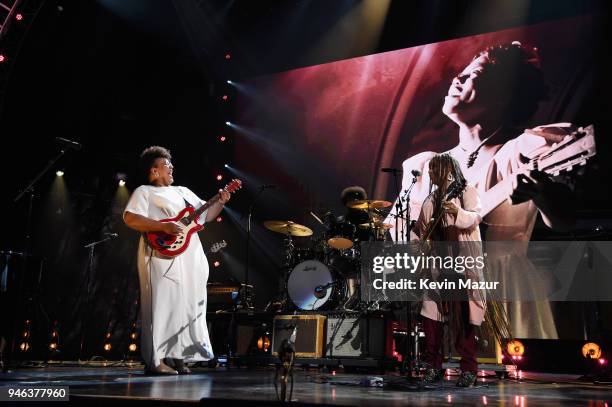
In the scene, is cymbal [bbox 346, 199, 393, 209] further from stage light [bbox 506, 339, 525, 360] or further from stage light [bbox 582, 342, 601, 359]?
stage light [bbox 582, 342, 601, 359]

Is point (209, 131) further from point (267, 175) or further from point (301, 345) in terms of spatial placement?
point (301, 345)

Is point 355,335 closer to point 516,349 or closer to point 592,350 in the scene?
point 516,349

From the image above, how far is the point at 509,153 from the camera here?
7363mm

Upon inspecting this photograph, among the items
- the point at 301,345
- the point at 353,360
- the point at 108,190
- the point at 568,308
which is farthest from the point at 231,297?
the point at 568,308

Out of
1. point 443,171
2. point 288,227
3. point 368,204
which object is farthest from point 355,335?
point 443,171

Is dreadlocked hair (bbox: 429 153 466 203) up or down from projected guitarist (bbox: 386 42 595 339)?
down

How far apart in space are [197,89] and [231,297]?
4789mm

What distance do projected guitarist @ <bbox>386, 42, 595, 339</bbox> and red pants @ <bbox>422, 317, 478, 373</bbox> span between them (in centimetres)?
289

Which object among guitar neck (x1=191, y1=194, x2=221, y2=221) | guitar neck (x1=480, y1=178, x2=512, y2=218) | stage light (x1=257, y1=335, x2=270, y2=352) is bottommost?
stage light (x1=257, y1=335, x2=270, y2=352)

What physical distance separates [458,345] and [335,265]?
339cm

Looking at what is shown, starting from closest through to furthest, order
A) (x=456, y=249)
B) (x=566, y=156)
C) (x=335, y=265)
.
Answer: (x=456, y=249), (x=566, y=156), (x=335, y=265)

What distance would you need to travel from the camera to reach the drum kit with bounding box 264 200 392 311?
22.8 ft

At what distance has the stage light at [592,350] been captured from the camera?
20.0ft

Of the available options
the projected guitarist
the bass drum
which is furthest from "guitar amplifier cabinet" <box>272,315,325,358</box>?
the projected guitarist
